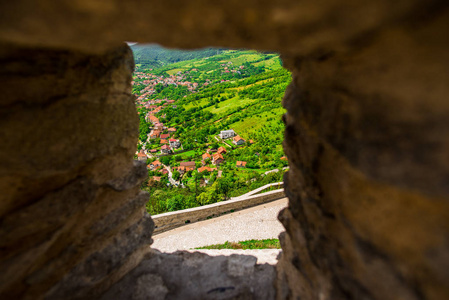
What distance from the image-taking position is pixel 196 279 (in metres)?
4.01

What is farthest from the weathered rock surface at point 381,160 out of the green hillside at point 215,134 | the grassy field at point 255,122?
the grassy field at point 255,122

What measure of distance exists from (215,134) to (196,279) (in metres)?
42.6

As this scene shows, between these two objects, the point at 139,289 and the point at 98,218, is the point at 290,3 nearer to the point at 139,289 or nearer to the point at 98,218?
the point at 98,218

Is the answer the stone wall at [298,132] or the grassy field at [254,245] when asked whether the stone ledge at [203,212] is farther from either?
the stone wall at [298,132]

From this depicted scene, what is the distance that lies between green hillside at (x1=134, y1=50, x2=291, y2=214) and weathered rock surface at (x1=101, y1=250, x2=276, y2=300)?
9.49m

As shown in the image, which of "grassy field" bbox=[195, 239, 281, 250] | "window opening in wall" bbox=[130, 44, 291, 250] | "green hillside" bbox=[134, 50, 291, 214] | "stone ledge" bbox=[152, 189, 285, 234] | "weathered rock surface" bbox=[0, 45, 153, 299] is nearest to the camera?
"weathered rock surface" bbox=[0, 45, 153, 299]

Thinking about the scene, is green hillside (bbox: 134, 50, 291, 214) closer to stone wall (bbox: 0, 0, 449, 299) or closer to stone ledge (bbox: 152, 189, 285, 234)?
stone ledge (bbox: 152, 189, 285, 234)

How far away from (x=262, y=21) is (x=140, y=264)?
411 centimetres

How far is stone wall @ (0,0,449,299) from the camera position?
1.23m

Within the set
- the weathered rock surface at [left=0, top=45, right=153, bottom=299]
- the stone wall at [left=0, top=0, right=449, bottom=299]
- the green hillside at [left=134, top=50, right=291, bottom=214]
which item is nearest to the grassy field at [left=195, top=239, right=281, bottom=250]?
the stone wall at [left=0, top=0, right=449, bottom=299]

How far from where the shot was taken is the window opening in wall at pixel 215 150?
1195cm

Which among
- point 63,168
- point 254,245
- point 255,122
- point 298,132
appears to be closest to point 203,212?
point 254,245

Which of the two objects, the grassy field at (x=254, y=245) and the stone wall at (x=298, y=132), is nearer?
the stone wall at (x=298, y=132)

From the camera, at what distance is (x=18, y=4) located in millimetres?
1317
